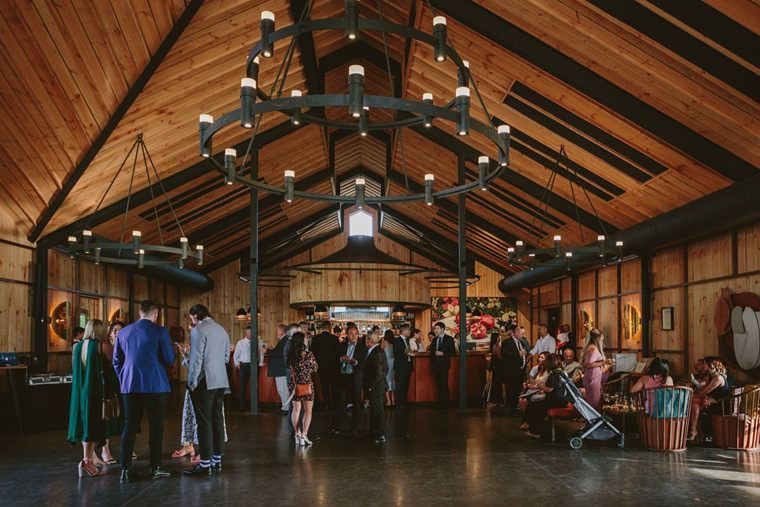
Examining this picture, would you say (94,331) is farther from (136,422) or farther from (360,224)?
(360,224)

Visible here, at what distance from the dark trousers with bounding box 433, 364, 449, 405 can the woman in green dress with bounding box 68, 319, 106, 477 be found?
6.52 meters

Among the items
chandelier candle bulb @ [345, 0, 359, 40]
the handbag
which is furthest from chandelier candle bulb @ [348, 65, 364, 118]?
the handbag

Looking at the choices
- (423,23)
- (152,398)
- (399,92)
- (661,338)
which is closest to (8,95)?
(152,398)

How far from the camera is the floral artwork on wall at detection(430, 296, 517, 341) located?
20891 millimetres

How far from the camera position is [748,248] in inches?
347

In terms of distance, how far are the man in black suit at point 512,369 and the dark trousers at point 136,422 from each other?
639cm

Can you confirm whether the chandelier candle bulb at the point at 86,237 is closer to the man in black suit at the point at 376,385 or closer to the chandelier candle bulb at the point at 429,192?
the man in black suit at the point at 376,385

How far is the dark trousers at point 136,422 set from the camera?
5.55 m

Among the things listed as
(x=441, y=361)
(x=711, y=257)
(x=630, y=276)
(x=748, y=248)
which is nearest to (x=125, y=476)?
(x=441, y=361)

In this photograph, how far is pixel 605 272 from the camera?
14227 mm

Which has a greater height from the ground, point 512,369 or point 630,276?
point 630,276

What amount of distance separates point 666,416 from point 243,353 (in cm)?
734

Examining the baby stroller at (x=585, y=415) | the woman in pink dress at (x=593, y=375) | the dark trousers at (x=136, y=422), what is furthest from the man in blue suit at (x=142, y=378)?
the woman in pink dress at (x=593, y=375)

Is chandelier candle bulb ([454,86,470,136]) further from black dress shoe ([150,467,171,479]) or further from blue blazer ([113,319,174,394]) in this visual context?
black dress shoe ([150,467,171,479])
